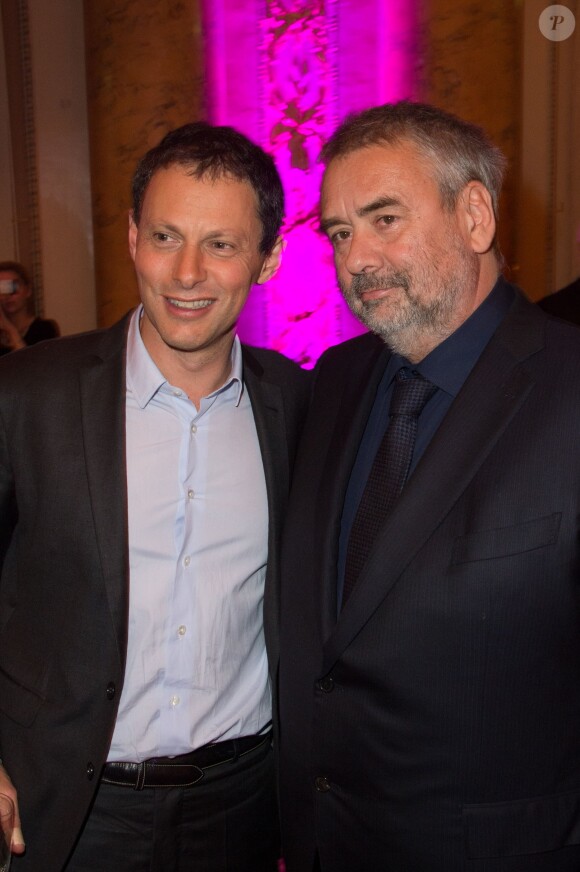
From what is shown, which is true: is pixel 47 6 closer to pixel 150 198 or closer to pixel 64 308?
pixel 64 308

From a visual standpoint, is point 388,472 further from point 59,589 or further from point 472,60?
point 472,60

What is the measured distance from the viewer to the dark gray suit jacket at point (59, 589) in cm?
162

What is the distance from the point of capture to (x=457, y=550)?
1490 millimetres

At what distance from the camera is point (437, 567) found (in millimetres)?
1494

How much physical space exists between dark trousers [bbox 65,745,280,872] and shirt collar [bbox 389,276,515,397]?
81cm

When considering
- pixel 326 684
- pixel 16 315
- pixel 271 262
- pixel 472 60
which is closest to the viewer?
pixel 326 684

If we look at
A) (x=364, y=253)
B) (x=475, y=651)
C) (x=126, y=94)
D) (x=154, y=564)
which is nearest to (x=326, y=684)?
(x=475, y=651)

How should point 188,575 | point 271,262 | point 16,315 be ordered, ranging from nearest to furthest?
point 188,575 → point 271,262 → point 16,315

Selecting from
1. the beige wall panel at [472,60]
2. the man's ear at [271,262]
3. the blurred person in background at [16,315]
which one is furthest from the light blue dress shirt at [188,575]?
the blurred person in background at [16,315]

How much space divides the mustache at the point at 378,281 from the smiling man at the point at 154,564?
233 millimetres

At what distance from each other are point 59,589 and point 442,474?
2.30ft

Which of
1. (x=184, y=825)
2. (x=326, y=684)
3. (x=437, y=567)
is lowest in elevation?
(x=184, y=825)

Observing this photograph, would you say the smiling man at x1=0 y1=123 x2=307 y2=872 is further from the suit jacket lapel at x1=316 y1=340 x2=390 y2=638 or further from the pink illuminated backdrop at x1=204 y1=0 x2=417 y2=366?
the pink illuminated backdrop at x1=204 y1=0 x2=417 y2=366

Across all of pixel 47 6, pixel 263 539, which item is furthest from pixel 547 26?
pixel 263 539
